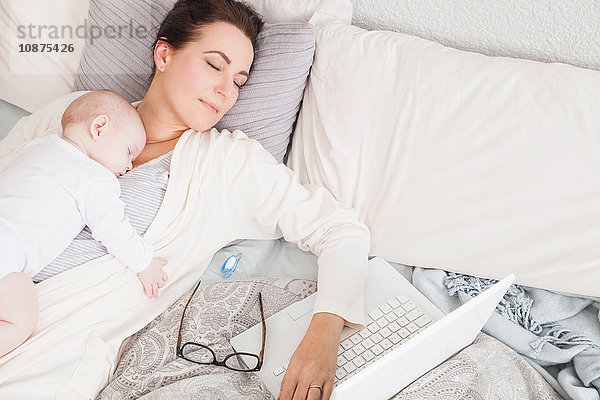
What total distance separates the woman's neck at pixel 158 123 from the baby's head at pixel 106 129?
0.11m

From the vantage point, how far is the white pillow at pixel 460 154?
1.16 m

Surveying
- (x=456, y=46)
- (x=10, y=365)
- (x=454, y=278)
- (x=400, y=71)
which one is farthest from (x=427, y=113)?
(x=10, y=365)

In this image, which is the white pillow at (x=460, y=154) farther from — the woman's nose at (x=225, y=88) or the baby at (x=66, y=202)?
the baby at (x=66, y=202)

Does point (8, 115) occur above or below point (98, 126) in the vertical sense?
below

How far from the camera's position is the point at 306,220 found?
130 centimetres

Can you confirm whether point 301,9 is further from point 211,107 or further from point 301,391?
point 301,391

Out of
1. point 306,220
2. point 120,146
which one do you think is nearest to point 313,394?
point 306,220

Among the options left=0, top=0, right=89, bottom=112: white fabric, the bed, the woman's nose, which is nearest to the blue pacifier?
the bed

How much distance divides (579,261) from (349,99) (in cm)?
63

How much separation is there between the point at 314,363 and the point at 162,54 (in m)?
0.87

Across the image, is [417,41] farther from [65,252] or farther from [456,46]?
[65,252]

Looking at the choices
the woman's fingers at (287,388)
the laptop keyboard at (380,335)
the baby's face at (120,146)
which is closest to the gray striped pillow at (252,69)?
the baby's face at (120,146)

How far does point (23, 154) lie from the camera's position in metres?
1.18

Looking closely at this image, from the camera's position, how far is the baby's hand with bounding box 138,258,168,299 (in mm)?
1203
